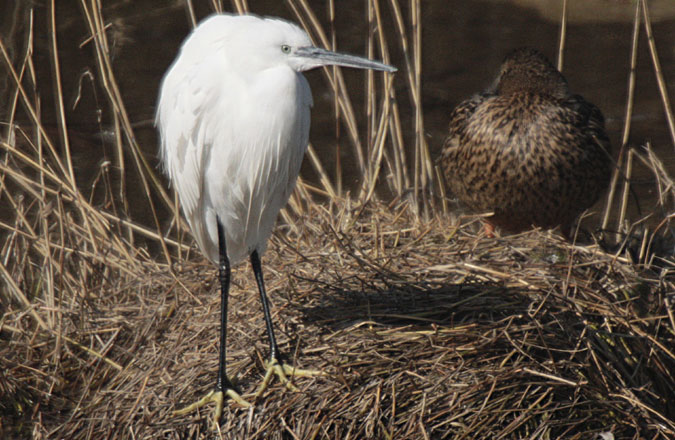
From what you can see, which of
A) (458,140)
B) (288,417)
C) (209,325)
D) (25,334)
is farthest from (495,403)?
(25,334)

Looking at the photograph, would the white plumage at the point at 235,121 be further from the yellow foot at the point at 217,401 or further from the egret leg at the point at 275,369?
the yellow foot at the point at 217,401

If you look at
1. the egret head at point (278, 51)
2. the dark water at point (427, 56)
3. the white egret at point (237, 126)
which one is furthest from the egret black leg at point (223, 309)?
the dark water at point (427, 56)

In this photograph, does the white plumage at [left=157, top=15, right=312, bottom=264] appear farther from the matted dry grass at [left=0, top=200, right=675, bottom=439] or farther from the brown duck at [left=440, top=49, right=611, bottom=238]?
the brown duck at [left=440, top=49, right=611, bottom=238]

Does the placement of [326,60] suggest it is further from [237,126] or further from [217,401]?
[217,401]

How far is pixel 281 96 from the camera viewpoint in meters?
2.33

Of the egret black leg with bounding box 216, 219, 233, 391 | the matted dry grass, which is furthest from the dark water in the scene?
the egret black leg with bounding box 216, 219, 233, 391

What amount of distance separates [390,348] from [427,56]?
14.7 feet

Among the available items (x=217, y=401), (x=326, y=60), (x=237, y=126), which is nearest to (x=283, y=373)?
(x=217, y=401)

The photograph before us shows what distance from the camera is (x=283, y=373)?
265cm

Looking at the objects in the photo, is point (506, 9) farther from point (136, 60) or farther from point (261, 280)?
point (261, 280)

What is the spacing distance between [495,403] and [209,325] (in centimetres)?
99

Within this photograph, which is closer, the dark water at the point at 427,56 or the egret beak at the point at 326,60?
the egret beak at the point at 326,60

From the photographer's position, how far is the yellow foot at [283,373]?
2627 mm

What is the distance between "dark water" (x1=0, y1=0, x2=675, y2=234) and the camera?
574 cm
